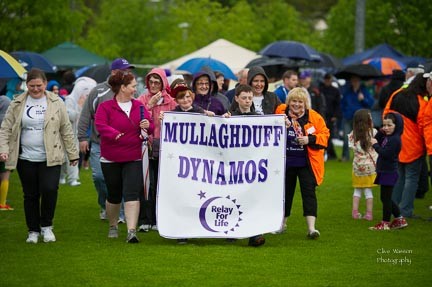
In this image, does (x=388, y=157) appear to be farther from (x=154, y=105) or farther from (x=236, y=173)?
(x=154, y=105)

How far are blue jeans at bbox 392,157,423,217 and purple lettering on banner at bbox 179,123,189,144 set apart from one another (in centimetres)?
430

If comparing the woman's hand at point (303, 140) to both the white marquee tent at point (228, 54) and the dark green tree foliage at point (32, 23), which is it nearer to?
the white marquee tent at point (228, 54)

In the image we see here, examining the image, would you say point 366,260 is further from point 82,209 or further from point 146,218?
point 82,209

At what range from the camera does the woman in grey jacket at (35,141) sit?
11.8m

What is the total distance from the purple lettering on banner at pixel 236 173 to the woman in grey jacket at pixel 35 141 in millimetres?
1914

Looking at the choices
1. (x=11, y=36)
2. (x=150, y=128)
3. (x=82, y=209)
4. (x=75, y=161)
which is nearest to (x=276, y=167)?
(x=150, y=128)

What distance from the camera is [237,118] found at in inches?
473

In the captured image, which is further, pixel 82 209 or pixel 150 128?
pixel 82 209

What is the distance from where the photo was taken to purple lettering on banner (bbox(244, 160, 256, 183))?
12039 mm

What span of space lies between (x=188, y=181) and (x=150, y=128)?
785 mm

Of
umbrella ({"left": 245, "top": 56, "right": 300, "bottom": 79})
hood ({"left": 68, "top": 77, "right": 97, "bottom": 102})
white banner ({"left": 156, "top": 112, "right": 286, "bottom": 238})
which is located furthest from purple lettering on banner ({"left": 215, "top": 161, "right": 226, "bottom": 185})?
umbrella ({"left": 245, "top": 56, "right": 300, "bottom": 79})

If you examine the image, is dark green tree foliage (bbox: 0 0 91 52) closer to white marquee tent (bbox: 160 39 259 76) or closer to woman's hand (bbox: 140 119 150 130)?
white marquee tent (bbox: 160 39 259 76)

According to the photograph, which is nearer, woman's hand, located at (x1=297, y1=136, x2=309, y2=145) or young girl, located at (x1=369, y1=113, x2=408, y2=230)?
woman's hand, located at (x1=297, y1=136, x2=309, y2=145)

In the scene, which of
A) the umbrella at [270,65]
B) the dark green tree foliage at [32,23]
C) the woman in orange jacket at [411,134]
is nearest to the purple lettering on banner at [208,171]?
the woman in orange jacket at [411,134]
